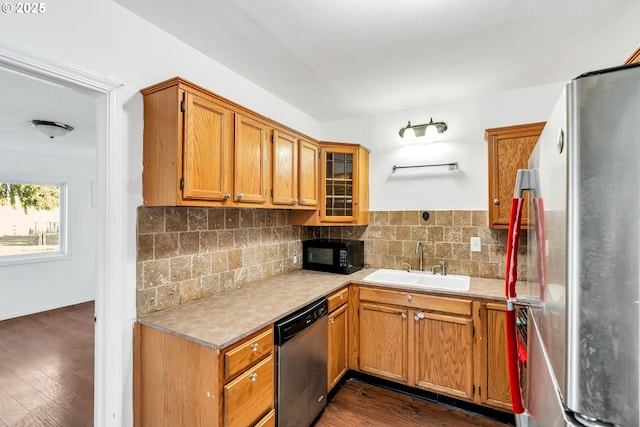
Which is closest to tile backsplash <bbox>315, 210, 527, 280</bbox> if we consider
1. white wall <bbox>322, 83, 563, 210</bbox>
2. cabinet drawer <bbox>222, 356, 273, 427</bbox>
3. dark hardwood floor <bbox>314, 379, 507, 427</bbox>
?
white wall <bbox>322, 83, 563, 210</bbox>

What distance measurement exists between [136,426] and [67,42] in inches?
77.9

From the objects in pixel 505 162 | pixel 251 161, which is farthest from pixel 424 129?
pixel 251 161

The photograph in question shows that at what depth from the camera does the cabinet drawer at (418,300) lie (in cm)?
221

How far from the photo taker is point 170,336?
148cm

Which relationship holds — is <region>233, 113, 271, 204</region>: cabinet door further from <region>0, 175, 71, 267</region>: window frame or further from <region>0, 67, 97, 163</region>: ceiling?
<region>0, 175, 71, 267</region>: window frame

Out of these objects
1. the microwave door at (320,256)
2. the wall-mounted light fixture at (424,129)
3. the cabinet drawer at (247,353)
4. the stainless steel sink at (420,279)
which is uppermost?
the wall-mounted light fixture at (424,129)

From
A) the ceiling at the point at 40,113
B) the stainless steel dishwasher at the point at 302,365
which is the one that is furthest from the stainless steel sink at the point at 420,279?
the ceiling at the point at 40,113

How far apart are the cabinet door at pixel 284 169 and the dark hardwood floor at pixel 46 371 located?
7.05 feet

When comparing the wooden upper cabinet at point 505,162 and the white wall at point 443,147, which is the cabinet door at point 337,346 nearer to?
the white wall at point 443,147

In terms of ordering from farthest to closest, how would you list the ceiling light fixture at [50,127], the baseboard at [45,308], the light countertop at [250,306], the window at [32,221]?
the window at [32,221] → the baseboard at [45,308] → the ceiling light fixture at [50,127] → the light countertop at [250,306]

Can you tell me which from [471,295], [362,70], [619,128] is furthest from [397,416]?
[362,70]

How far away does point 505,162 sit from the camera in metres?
2.30

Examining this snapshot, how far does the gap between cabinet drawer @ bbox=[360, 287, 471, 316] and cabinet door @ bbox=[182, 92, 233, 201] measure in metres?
1.48

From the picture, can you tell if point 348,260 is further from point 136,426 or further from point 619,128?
point 619,128
